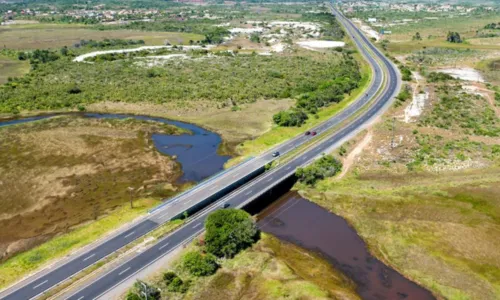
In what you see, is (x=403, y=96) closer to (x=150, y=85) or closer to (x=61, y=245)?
(x=150, y=85)

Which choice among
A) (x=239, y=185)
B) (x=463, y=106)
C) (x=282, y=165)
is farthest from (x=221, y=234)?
(x=463, y=106)

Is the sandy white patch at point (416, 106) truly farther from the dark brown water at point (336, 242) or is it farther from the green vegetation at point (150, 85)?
the dark brown water at point (336, 242)

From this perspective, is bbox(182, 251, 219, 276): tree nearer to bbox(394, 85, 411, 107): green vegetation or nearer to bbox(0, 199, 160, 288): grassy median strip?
bbox(0, 199, 160, 288): grassy median strip

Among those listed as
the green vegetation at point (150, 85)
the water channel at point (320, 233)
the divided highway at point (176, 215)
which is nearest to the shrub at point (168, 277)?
the divided highway at point (176, 215)

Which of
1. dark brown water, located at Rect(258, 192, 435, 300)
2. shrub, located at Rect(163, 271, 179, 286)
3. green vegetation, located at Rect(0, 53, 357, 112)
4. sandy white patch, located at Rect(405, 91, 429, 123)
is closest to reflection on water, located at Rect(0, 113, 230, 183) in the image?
green vegetation, located at Rect(0, 53, 357, 112)

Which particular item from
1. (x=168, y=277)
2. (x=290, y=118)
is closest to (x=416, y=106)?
(x=290, y=118)

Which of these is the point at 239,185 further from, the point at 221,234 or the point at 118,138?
the point at 118,138
